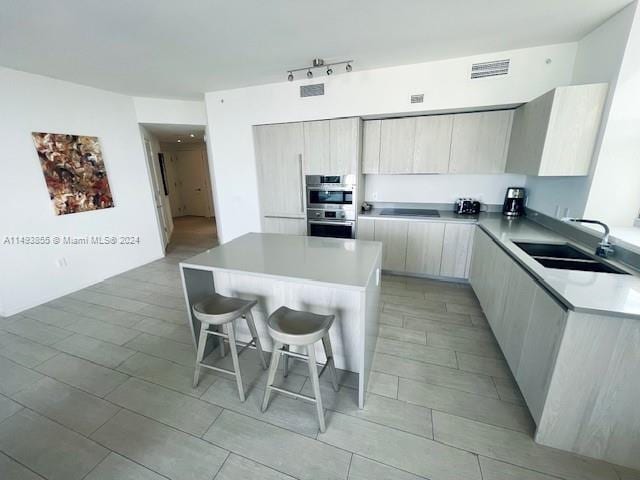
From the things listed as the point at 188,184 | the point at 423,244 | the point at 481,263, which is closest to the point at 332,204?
the point at 423,244

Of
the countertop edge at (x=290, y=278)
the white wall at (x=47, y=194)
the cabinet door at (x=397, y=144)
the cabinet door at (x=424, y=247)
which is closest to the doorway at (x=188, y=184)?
the white wall at (x=47, y=194)

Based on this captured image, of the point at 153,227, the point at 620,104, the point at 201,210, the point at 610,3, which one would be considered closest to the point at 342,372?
the point at 620,104

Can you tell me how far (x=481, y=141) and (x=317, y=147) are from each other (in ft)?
6.74

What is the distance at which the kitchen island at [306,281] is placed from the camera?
1.68m

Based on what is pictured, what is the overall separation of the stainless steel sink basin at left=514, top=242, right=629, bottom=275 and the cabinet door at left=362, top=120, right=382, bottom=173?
1996mm

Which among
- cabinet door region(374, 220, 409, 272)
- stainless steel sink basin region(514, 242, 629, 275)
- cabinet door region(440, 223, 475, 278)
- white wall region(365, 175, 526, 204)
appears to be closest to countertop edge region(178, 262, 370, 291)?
stainless steel sink basin region(514, 242, 629, 275)

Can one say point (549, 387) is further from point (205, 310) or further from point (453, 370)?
point (205, 310)

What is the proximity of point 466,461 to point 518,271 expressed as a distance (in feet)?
4.13

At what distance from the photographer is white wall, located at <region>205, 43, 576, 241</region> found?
2697 millimetres

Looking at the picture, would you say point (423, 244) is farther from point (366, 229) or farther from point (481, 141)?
point (481, 141)

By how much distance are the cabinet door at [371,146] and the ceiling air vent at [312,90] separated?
0.74 metres

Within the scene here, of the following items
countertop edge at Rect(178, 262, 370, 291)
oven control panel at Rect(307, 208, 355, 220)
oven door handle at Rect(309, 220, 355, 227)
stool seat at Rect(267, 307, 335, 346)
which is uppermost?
oven control panel at Rect(307, 208, 355, 220)

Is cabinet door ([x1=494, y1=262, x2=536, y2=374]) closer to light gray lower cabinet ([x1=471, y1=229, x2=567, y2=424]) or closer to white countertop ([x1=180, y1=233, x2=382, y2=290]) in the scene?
light gray lower cabinet ([x1=471, y1=229, x2=567, y2=424])

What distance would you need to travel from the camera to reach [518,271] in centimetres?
187
